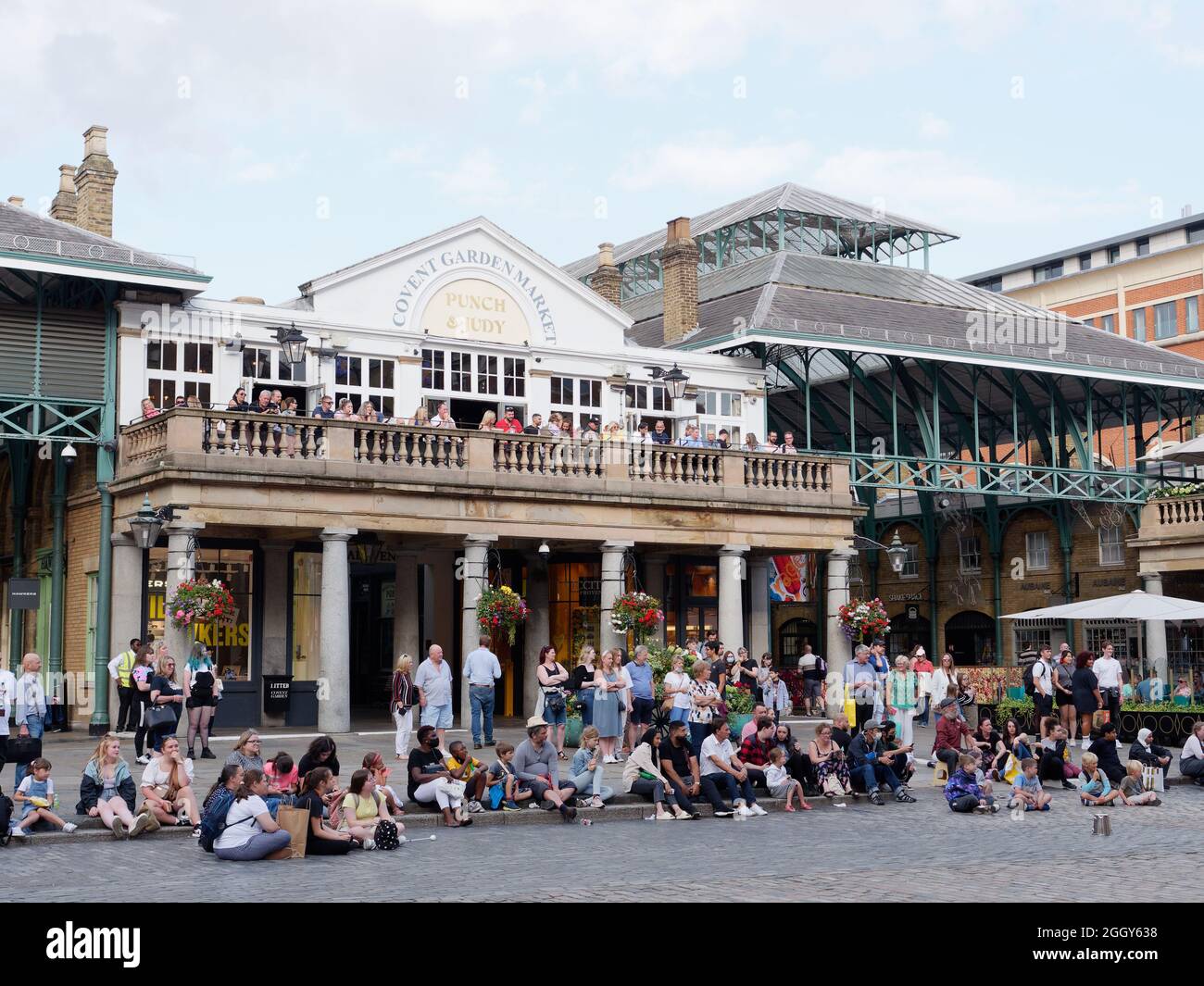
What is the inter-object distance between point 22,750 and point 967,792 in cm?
1084

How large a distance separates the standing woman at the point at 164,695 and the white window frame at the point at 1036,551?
30982mm

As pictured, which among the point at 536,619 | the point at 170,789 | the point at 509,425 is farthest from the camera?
the point at 536,619

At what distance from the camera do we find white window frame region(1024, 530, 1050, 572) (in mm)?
45906

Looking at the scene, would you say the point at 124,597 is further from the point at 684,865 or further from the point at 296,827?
the point at 684,865

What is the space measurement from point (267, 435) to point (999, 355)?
62.0ft

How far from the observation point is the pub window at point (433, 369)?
31.6 metres

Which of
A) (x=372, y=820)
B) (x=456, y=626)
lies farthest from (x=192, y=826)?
(x=456, y=626)

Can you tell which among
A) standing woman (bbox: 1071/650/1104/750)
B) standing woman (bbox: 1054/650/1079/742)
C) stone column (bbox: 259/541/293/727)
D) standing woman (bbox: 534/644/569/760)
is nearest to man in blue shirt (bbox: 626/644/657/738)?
standing woman (bbox: 534/644/569/760)

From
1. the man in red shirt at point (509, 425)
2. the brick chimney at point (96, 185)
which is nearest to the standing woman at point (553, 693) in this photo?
the man in red shirt at point (509, 425)

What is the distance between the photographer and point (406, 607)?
102ft

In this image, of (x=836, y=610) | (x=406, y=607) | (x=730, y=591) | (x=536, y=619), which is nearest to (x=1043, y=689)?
(x=836, y=610)

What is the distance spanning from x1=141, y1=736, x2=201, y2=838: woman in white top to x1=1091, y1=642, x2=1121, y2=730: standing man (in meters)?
15.4

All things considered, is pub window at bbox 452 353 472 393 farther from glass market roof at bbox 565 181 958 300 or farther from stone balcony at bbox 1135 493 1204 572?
stone balcony at bbox 1135 493 1204 572

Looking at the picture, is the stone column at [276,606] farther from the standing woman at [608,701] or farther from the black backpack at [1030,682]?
the black backpack at [1030,682]
